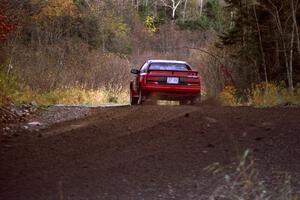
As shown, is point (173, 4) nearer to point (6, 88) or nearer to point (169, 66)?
point (169, 66)

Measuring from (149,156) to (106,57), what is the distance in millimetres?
28075

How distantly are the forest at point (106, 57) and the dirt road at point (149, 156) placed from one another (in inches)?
209

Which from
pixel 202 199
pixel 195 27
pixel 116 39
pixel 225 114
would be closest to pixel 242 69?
pixel 225 114

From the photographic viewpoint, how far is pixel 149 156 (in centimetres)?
831

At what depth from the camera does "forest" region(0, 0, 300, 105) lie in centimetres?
2027

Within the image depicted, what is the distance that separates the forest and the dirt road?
5.30m

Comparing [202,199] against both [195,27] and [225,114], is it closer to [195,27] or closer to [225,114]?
[225,114]

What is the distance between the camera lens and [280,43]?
71.4ft

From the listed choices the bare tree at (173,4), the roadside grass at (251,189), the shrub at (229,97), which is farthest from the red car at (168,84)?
the bare tree at (173,4)

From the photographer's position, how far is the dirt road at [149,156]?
6520 millimetres

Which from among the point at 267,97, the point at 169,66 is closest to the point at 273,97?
the point at 267,97

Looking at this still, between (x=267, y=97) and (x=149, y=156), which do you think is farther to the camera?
(x=267, y=97)

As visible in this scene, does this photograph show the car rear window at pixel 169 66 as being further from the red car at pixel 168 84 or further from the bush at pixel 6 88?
the bush at pixel 6 88

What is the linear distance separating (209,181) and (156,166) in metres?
1.06
